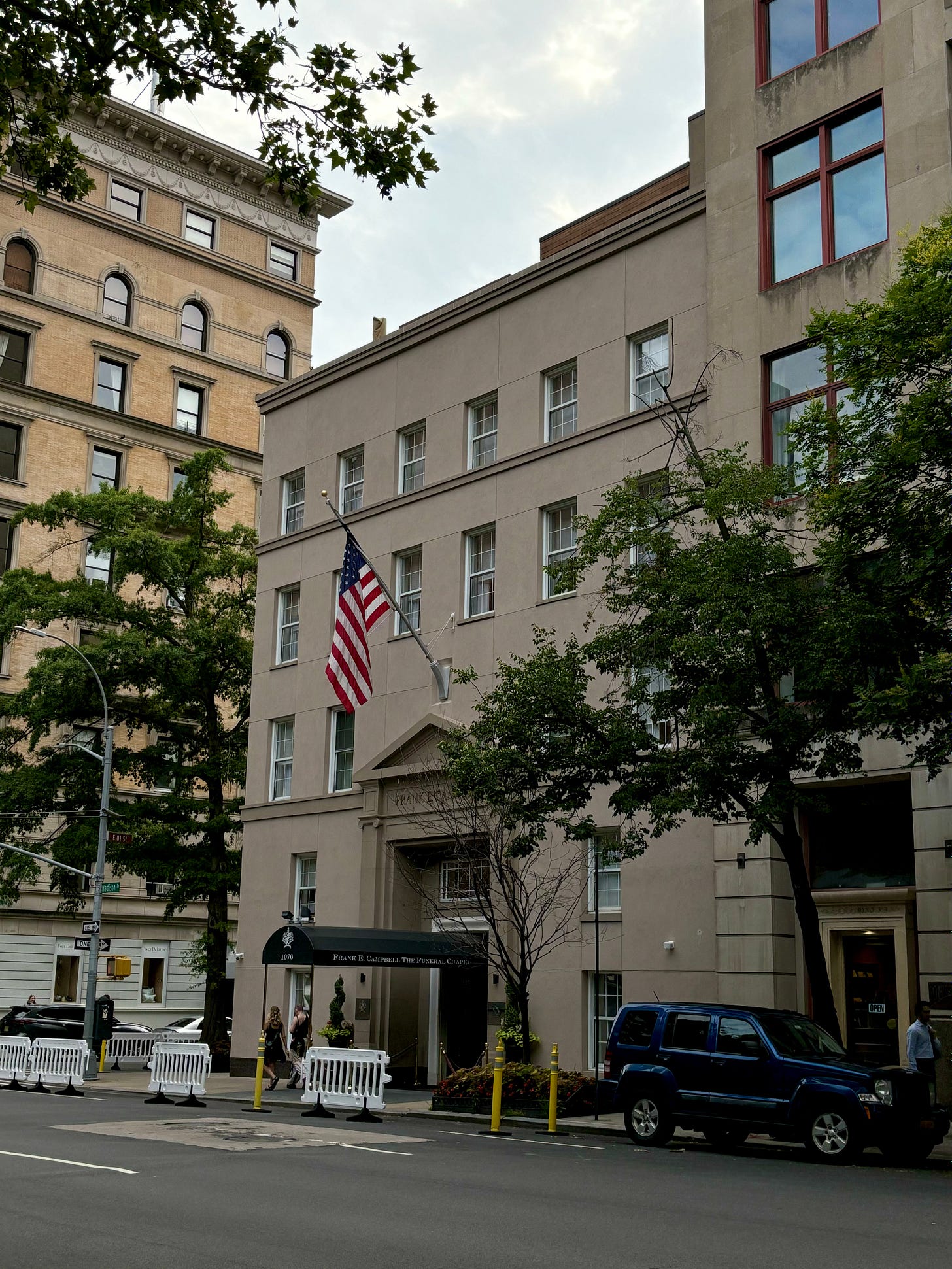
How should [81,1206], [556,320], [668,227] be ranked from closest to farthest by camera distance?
[81,1206] < [668,227] < [556,320]

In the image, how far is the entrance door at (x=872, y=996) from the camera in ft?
74.7

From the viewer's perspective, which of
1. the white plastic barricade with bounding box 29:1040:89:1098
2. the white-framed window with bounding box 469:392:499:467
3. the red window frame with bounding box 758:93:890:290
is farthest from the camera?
the white-framed window with bounding box 469:392:499:467

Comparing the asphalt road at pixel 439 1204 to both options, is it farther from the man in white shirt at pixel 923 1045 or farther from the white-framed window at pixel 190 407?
the white-framed window at pixel 190 407

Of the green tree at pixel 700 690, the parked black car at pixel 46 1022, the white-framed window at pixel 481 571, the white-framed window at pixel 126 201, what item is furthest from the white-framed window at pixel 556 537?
the white-framed window at pixel 126 201

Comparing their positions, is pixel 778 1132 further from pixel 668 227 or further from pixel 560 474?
pixel 668 227

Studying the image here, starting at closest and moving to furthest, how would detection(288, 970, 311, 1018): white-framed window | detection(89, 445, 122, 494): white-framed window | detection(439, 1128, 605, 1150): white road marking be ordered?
detection(439, 1128, 605, 1150): white road marking → detection(288, 970, 311, 1018): white-framed window → detection(89, 445, 122, 494): white-framed window

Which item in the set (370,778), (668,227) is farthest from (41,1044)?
(668,227)

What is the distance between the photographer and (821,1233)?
36.1ft

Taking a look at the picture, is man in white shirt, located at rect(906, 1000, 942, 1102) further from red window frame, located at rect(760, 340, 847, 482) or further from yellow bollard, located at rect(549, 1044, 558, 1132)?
red window frame, located at rect(760, 340, 847, 482)

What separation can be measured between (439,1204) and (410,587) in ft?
73.1

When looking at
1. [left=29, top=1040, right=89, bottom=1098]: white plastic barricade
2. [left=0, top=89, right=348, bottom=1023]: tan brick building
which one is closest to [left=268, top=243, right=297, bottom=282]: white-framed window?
[left=0, top=89, right=348, bottom=1023]: tan brick building

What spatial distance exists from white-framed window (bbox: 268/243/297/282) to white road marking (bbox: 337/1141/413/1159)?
53.7m

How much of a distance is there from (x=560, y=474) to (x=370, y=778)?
830 cm

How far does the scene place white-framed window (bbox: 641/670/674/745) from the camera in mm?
21009
